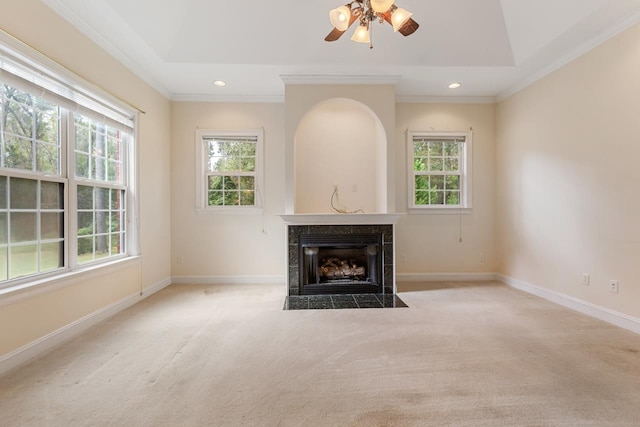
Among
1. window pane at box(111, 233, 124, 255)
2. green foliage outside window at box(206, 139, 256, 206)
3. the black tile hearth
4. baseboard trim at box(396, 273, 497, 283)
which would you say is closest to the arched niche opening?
green foliage outside window at box(206, 139, 256, 206)

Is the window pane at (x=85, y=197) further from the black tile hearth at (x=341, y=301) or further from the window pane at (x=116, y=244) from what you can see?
the black tile hearth at (x=341, y=301)

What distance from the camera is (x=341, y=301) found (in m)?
3.60

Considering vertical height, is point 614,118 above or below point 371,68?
below

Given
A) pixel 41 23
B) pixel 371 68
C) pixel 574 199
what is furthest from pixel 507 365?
pixel 41 23

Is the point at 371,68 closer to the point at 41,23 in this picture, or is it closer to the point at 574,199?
the point at 574,199

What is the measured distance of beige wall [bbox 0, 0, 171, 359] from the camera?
216 cm

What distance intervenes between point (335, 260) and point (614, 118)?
3306 millimetres

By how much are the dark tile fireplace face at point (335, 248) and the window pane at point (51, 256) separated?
89.1 inches

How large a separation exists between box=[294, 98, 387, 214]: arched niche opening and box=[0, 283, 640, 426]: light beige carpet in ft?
5.81

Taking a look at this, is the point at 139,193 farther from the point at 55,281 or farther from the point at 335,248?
the point at 335,248

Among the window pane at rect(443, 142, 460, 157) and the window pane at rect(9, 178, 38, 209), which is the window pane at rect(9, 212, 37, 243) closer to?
the window pane at rect(9, 178, 38, 209)

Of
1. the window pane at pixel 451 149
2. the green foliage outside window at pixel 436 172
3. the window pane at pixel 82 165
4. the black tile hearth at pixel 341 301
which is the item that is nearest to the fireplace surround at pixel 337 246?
the black tile hearth at pixel 341 301

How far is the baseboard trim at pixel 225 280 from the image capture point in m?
4.48

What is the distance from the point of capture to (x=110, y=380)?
1.93 meters
